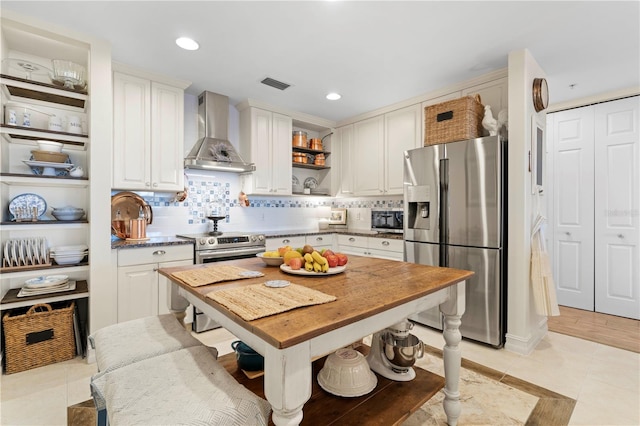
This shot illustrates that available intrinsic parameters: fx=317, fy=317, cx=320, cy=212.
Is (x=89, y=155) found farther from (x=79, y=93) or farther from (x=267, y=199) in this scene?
(x=267, y=199)

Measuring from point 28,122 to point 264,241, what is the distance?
7.27 ft

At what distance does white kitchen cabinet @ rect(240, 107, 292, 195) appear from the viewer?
12.7 feet

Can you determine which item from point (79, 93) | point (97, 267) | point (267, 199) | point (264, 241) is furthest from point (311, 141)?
point (97, 267)

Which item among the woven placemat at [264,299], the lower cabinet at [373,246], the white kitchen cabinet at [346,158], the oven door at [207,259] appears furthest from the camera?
the white kitchen cabinet at [346,158]

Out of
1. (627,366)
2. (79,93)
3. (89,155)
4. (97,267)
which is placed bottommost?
(627,366)

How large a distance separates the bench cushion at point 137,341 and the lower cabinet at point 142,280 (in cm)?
115

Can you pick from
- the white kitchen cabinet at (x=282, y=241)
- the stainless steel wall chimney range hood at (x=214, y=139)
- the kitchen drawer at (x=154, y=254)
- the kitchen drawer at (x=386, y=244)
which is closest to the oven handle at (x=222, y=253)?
the kitchen drawer at (x=154, y=254)

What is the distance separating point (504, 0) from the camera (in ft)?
6.59

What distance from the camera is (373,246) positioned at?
391 cm

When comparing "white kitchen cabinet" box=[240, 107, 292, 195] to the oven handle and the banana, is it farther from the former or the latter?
the banana

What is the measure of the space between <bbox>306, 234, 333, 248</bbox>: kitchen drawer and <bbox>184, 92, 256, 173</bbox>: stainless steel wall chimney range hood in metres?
1.15

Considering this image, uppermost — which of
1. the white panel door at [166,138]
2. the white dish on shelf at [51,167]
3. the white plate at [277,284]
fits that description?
the white panel door at [166,138]

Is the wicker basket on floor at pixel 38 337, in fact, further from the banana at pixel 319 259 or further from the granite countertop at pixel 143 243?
the banana at pixel 319 259

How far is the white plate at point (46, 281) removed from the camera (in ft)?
7.82
